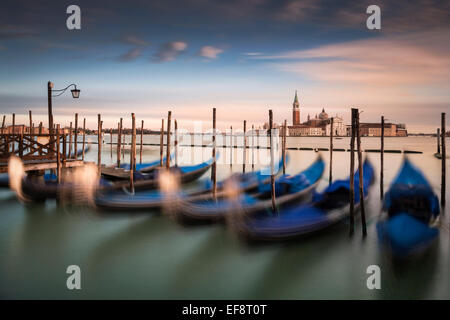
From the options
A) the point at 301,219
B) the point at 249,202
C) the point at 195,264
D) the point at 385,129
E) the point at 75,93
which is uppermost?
the point at 385,129

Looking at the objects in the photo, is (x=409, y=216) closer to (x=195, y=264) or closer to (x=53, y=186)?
(x=195, y=264)

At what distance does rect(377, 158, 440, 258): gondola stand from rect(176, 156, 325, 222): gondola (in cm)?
170

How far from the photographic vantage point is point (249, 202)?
18.4 ft

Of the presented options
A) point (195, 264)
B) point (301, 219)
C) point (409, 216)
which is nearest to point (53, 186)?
point (195, 264)

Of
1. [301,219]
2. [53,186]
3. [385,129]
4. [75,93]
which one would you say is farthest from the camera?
[385,129]

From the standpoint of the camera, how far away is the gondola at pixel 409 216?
431cm

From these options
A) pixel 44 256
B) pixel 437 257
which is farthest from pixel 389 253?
pixel 44 256

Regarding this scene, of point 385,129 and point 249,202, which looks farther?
point 385,129

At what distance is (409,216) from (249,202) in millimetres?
2437

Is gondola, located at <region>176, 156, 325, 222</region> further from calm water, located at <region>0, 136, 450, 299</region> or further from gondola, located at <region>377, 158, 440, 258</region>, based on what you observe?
gondola, located at <region>377, 158, 440, 258</region>

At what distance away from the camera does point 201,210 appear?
5324mm

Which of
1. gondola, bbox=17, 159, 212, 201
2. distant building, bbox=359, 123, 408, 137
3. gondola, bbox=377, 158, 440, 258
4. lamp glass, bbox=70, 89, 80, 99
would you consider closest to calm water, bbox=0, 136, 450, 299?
gondola, bbox=377, 158, 440, 258

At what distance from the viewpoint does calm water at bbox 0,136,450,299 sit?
3770 mm

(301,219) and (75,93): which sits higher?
(75,93)
